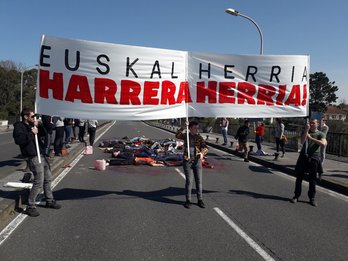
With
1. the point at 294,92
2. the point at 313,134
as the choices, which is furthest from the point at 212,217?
the point at 294,92

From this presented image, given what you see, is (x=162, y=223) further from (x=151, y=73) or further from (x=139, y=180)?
(x=139, y=180)

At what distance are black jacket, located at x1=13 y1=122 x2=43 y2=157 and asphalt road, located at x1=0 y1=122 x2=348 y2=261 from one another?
42.1 inches

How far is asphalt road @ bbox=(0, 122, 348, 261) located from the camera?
4926mm

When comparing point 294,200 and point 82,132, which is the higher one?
point 82,132

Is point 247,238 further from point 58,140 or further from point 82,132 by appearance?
point 82,132

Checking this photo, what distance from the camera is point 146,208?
7238 mm

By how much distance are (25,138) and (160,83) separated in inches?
103

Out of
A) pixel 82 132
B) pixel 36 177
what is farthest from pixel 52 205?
pixel 82 132

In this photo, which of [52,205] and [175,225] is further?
[52,205]

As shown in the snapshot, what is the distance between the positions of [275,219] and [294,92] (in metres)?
2.96

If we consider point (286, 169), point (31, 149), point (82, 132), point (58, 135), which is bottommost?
point (286, 169)

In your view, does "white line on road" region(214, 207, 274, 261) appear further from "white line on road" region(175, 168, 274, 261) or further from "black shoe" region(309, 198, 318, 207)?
"black shoe" region(309, 198, 318, 207)

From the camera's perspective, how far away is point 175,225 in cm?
612

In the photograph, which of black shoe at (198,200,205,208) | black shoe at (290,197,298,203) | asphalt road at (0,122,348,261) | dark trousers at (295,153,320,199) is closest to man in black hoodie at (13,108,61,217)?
asphalt road at (0,122,348,261)
